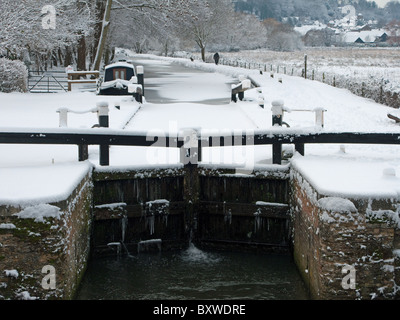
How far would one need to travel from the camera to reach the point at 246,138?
436 inches

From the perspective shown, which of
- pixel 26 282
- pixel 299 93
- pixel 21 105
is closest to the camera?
pixel 26 282

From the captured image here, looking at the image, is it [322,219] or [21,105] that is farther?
[21,105]

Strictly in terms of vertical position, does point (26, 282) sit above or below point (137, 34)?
below

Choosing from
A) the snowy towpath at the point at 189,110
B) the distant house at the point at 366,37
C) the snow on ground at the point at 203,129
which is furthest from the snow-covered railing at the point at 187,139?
the distant house at the point at 366,37

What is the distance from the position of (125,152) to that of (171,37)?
1007 inches

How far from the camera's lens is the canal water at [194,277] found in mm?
9383

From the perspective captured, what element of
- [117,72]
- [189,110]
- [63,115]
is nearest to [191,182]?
[63,115]

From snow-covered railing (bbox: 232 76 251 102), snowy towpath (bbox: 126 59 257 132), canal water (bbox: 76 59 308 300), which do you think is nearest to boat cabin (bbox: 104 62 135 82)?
snowy towpath (bbox: 126 59 257 132)

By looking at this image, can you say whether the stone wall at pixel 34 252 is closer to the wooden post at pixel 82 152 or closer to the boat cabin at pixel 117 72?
the wooden post at pixel 82 152

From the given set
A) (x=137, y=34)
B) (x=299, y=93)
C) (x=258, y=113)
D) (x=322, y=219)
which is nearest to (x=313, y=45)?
(x=137, y=34)

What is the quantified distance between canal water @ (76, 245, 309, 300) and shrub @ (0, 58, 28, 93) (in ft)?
57.1

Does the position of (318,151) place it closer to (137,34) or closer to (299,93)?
(299,93)

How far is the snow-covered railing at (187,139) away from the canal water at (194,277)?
190 centimetres

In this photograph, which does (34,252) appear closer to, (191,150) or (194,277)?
(194,277)
